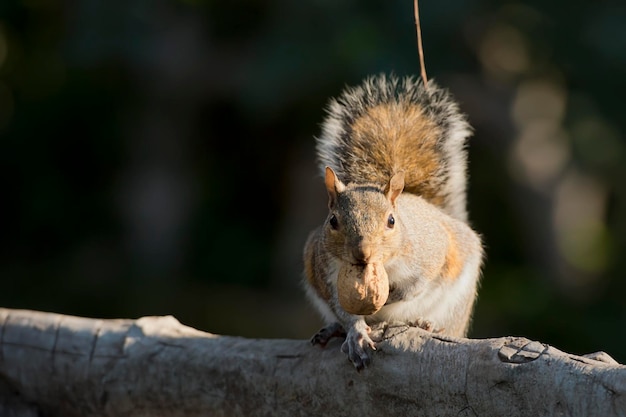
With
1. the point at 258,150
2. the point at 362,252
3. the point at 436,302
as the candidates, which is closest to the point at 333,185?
the point at 362,252

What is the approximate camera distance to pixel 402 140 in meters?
2.60

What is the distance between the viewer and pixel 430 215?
249 centimetres

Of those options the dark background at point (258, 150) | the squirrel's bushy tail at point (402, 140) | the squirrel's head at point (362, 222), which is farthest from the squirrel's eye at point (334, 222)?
the dark background at point (258, 150)

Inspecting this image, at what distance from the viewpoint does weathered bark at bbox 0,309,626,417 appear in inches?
67.3

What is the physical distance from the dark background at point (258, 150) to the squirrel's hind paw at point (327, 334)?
2.17 meters

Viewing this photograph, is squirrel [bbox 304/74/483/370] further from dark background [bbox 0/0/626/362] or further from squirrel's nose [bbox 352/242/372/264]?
dark background [bbox 0/0/626/362]

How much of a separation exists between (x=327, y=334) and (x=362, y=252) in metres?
0.31

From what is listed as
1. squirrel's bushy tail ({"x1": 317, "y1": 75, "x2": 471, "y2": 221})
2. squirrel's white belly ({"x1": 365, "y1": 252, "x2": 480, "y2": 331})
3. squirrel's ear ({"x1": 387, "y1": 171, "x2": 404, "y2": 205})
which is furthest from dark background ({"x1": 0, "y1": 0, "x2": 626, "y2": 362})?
squirrel's ear ({"x1": 387, "y1": 171, "x2": 404, "y2": 205})

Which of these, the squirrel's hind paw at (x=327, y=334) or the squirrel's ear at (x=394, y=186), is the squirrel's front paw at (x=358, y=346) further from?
the squirrel's ear at (x=394, y=186)

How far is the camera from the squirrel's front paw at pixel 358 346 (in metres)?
2.01

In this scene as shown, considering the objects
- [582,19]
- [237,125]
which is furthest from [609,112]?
[237,125]

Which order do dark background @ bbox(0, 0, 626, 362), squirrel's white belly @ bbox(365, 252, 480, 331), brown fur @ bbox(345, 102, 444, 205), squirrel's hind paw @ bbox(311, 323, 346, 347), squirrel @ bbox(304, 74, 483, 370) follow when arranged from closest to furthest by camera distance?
squirrel @ bbox(304, 74, 483, 370)
squirrel's hind paw @ bbox(311, 323, 346, 347)
squirrel's white belly @ bbox(365, 252, 480, 331)
brown fur @ bbox(345, 102, 444, 205)
dark background @ bbox(0, 0, 626, 362)

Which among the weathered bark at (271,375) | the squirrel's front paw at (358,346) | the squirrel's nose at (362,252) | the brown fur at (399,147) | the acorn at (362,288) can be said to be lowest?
the weathered bark at (271,375)

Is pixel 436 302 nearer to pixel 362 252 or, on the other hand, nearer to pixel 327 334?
pixel 327 334
